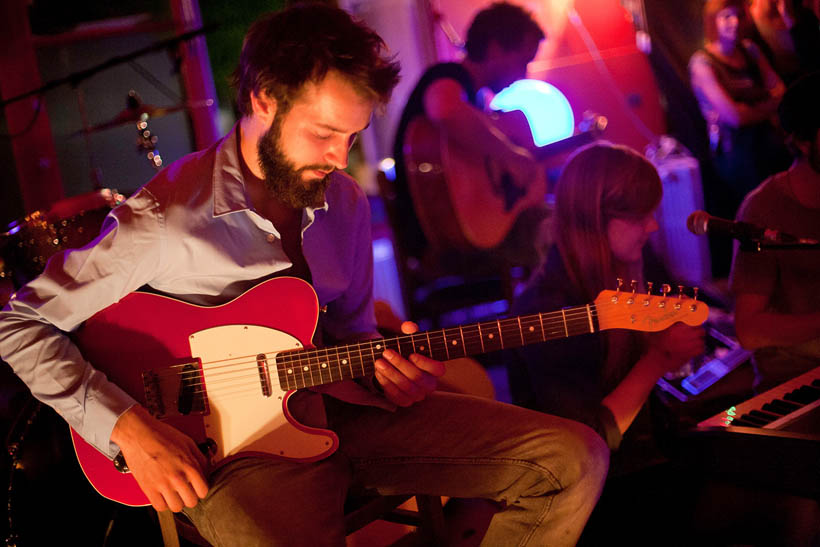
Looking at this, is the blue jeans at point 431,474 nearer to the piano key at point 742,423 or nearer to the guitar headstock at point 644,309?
the guitar headstock at point 644,309

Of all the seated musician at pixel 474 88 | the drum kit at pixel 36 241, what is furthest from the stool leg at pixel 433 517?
the seated musician at pixel 474 88

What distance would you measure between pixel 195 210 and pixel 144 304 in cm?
30

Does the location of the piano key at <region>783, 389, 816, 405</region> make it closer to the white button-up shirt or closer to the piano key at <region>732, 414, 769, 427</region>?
the piano key at <region>732, 414, 769, 427</region>

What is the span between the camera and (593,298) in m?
2.38

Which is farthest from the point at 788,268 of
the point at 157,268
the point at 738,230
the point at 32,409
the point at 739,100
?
the point at 739,100

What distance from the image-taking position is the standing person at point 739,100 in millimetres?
5066

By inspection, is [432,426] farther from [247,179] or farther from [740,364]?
[740,364]

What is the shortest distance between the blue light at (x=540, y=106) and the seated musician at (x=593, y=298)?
10.3ft

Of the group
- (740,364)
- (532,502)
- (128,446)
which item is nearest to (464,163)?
(740,364)

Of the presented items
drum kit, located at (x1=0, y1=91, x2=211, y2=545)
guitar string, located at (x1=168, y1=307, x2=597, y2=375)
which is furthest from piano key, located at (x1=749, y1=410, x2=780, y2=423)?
drum kit, located at (x1=0, y1=91, x2=211, y2=545)

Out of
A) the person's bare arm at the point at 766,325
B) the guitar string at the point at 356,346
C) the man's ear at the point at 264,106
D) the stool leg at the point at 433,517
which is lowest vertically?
the stool leg at the point at 433,517

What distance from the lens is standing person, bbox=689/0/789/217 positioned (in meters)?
5.07

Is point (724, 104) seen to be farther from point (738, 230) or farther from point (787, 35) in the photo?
point (738, 230)

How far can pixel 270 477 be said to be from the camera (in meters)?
1.70
